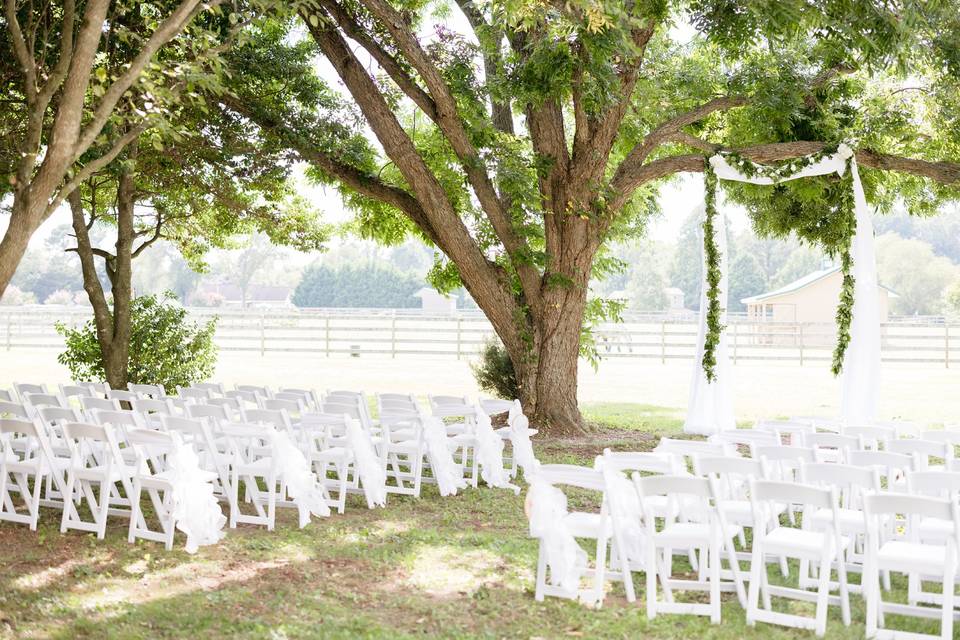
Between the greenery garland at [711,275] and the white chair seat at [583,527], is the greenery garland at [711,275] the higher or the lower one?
the higher one

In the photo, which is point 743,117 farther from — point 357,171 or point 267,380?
point 267,380

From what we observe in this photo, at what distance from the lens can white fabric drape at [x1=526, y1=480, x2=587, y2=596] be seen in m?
5.01

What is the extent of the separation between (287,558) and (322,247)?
9.27 metres

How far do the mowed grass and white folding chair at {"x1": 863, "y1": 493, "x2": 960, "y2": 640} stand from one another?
146mm

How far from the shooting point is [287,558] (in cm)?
593

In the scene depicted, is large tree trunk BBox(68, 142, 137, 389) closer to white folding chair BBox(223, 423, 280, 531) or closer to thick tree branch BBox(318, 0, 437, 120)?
thick tree branch BBox(318, 0, 437, 120)

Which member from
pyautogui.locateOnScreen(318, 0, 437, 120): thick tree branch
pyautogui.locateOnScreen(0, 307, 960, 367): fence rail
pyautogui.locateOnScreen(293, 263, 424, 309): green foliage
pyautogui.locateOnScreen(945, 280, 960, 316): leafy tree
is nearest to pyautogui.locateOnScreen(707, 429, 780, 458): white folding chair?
pyautogui.locateOnScreen(318, 0, 437, 120): thick tree branch

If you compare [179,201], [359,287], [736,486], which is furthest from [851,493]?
[359,287]

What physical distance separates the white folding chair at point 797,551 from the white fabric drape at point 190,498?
3.31 metres

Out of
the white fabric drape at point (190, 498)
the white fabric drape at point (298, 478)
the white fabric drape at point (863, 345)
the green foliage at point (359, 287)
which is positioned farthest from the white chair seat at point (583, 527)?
the green foliage at point (359, 287)

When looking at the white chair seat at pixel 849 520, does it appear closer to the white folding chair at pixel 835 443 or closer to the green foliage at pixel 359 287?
the white folding chair at pixel 835 443

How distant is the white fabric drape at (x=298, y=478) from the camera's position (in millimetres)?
6578

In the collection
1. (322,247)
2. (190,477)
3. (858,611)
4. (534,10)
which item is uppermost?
(534,10)

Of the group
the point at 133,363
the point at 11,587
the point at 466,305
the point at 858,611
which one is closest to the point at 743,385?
the point at 133,363
